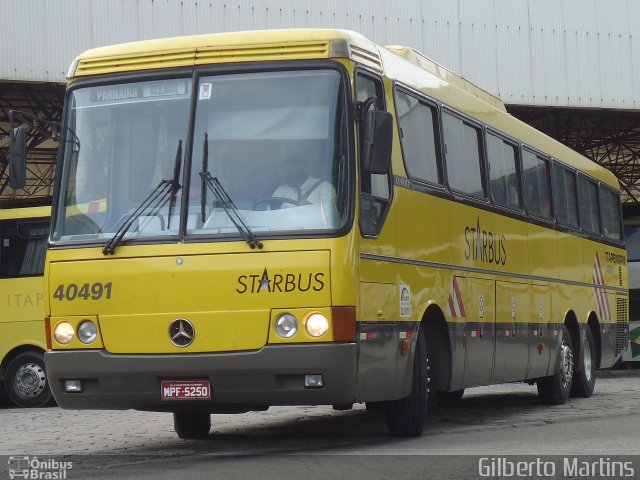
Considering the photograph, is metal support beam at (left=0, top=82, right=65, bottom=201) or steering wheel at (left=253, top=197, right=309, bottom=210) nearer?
steering wheel at (left=253, top=197, right=309, bottom=210)

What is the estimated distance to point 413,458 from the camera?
30.9 ft

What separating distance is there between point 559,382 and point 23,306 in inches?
327

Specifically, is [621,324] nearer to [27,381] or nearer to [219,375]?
[27,381]

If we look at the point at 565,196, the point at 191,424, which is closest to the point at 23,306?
the point at 565,196

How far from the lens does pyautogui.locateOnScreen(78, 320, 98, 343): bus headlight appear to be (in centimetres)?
1009

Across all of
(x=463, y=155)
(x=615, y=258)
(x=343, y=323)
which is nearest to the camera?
(x=343, y=323)

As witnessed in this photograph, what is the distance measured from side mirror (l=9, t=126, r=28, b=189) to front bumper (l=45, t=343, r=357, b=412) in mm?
1352

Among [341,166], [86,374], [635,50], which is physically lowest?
[86,374]

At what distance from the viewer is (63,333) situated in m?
10.2

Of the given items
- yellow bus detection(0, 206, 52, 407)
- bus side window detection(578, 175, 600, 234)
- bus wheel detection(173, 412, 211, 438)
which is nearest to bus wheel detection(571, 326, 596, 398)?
bus side window detection(578, 175, 600, 234)

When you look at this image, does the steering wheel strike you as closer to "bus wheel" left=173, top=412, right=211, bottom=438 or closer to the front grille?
"bus wheel" left=173, top=412, right=211, bottom=438

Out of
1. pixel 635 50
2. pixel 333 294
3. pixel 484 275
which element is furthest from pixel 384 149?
pixel 635 50

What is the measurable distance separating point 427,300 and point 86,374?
120 inches

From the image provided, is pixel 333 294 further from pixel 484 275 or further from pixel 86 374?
pixel 484 275
